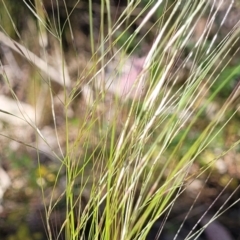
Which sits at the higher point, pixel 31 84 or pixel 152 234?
pixel 31 84

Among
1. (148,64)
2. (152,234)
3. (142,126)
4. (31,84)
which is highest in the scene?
(148,64)

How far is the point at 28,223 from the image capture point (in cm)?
119

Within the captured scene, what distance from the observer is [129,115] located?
29.5 inches

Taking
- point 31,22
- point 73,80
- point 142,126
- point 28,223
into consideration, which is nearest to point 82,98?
point 73,80

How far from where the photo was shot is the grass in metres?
0.72

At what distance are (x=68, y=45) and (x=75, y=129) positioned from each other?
26cm

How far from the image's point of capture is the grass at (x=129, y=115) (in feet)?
2.36

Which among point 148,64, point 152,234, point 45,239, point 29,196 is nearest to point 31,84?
point 29,196

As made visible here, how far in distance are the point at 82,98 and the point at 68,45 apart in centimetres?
17

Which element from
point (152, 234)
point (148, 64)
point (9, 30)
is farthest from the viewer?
point (9, 30)

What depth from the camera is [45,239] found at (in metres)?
1.15

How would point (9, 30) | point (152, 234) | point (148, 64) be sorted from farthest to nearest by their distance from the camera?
point (9, 30) → point (152, 234) → point (148, 64)

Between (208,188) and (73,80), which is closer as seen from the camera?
(208,188)

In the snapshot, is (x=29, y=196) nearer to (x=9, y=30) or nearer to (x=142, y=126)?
(x=9, y=30)
